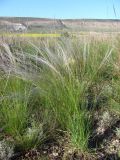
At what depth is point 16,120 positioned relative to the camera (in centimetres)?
300

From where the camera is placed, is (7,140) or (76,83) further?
(76,83)

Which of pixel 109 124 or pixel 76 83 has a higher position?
pixel 76 83

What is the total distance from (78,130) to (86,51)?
1774 mm

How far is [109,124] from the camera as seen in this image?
3352 mm

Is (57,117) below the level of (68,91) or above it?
below

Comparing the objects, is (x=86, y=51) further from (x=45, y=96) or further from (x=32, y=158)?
(x=32, y=158)

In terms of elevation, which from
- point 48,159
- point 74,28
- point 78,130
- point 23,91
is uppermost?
point 74,28

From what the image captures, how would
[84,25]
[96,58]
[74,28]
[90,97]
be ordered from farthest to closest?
[74,28], [84,25], [96,58], [90,97]

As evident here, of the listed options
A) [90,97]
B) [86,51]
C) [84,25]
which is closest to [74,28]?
[84,25]

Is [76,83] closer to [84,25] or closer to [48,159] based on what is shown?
[48,159]

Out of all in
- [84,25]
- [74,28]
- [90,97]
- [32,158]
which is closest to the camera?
[32,158]

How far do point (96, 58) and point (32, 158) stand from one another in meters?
1.85

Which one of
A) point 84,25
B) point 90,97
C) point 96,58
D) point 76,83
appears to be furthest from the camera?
point 84,25

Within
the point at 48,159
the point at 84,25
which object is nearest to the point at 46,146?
the point at 48,159
